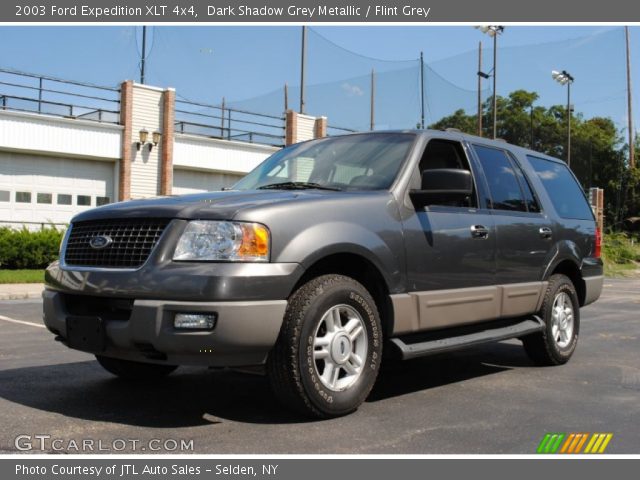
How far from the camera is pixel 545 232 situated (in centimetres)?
629

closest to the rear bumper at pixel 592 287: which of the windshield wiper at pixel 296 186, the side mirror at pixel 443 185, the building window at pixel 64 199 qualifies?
the side mirror at pixel 443 185

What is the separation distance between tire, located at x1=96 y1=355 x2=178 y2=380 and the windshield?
1.54m

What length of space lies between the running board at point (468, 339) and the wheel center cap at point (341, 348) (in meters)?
0.49

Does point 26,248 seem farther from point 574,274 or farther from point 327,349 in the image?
point 327,349

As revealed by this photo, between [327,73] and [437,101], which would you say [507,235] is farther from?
[327,73]

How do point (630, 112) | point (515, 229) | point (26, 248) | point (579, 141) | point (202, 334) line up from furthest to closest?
1. point (630, 112)
2. point (579, 141)
3. point (26, 248)
4. point (515, 229)
5. point (202, 334)

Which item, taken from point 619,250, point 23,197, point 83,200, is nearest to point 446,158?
point 23,197

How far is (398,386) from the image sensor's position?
5.39 m

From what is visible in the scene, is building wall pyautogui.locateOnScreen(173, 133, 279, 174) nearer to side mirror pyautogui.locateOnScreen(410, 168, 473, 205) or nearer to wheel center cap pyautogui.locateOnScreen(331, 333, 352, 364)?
side mirror pyautogui.locateOnScreen(410, 168, 473, 205)

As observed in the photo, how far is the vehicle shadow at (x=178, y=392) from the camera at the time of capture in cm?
429

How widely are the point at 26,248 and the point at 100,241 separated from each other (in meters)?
16.3

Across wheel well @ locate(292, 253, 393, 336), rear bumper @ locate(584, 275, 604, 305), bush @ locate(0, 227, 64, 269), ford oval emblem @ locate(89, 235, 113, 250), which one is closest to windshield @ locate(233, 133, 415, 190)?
wheel well @ locate(292, 253, 393, 336)
